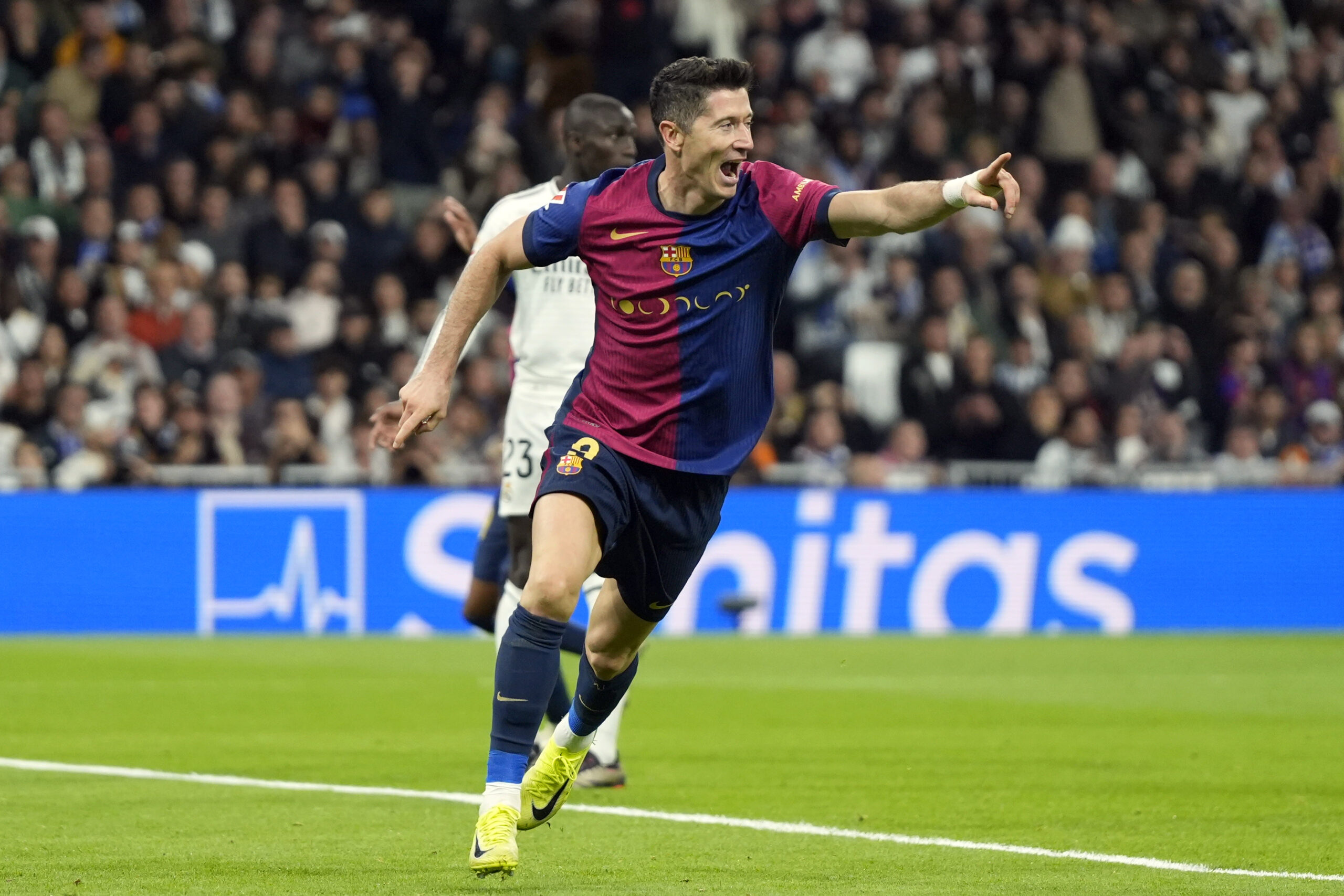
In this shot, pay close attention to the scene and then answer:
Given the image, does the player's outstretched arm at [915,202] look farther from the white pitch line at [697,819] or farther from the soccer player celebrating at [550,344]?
the soccer player celebrating at [550,344]

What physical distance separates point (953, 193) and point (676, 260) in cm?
88

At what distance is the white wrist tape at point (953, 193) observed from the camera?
6039 mm

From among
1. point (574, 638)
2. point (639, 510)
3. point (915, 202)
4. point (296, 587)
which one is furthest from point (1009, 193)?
point (296, 587)

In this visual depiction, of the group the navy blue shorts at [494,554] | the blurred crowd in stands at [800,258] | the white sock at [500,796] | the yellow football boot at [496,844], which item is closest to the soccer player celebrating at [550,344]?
the navy blue shorts at [494,554]

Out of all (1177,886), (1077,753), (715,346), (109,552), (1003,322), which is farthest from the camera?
(1003,322)

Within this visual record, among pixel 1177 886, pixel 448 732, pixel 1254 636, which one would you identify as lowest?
pixel 1254 636

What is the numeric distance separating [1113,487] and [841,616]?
268 centimetres

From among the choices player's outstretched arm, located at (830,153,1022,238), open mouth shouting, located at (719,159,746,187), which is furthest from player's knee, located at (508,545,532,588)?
player's outstretched arm, located at (830,153,1022,238)

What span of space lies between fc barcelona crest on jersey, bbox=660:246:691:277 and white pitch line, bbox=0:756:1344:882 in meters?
1.92

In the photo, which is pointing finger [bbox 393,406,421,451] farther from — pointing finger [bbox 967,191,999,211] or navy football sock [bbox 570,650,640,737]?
pointing finger [bbox 967,191,999,211]

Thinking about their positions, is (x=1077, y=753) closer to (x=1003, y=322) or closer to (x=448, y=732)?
(x=448, y=732)

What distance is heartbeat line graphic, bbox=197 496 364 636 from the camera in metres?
17.2

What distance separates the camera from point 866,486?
60.5 feet

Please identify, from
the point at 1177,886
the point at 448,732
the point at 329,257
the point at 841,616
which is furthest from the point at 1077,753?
the point at 329,257
